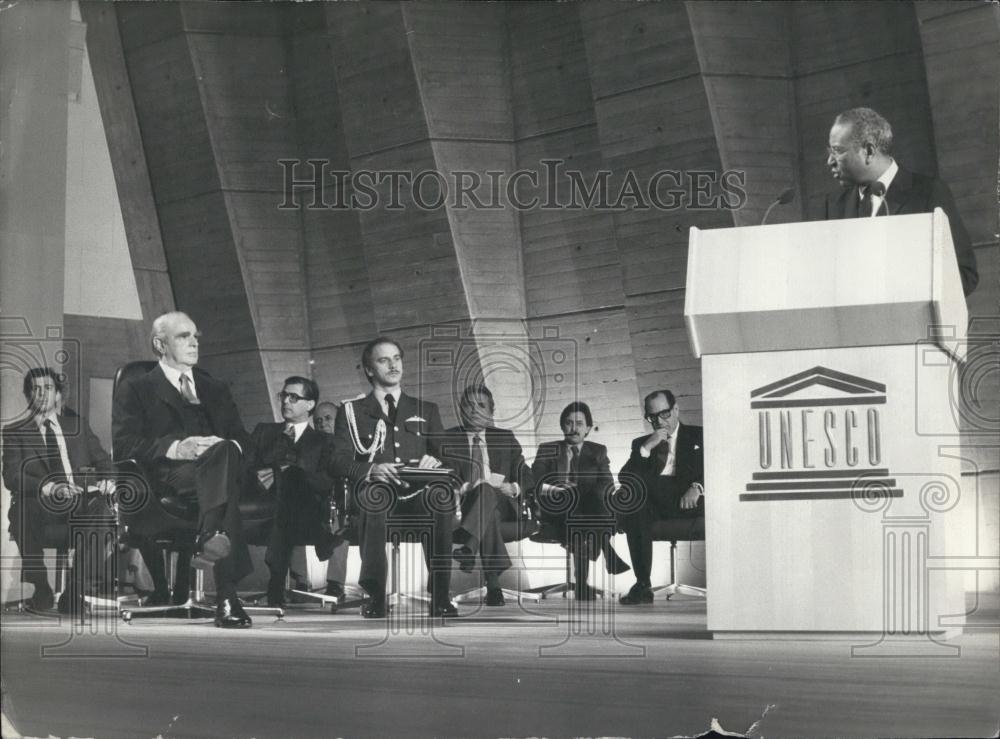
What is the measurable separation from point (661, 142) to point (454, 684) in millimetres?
4072

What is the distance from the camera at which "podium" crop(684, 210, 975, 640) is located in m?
2.41

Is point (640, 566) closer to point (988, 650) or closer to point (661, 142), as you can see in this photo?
point (661, 142)

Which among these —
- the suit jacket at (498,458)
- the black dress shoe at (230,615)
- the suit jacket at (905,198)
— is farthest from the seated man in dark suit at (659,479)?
the suit jacket at (905,198)

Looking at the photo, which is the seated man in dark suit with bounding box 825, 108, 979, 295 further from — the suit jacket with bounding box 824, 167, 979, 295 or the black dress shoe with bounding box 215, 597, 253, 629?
the black dress shoe with bounding box 215, 597, 253, 629

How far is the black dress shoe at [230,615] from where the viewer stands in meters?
3.91

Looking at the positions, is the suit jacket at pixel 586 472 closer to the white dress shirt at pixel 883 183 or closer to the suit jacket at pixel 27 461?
the suit jacket at pixel 27 461

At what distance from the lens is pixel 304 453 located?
17.5 ft

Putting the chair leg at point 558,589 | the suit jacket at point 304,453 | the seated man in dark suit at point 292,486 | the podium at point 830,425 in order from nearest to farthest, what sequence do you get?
the podium at point 830,425 < the seated man in dark suit at point 292,486 < the suit jacket at point 304,453 < the chair leg at point 558,589

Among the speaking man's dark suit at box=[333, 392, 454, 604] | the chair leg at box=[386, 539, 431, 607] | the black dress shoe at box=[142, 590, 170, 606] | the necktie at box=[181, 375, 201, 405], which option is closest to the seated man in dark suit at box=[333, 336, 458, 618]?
the speaking man's dark suit at box=[333, 392, 454, 604]

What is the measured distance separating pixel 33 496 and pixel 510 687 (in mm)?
2918

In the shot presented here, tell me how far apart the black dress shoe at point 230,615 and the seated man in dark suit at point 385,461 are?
21.7 inches

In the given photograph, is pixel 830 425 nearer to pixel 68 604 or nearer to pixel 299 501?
pixel 299 501

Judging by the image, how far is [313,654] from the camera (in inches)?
120

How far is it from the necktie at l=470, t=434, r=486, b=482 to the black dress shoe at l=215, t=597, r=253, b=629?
1582 millimetres
